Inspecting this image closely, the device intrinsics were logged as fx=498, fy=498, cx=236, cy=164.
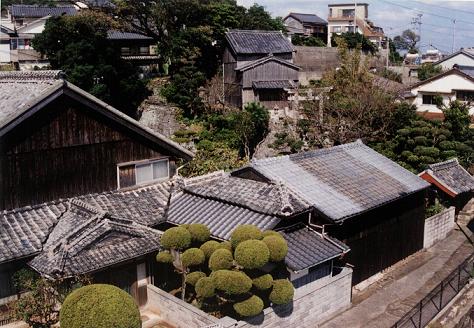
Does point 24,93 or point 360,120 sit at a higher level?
point 24,93

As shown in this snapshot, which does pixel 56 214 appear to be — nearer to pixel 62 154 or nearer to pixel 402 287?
pixel 62 154

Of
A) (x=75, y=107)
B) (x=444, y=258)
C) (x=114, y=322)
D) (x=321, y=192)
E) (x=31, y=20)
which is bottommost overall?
(x=444, y=258)

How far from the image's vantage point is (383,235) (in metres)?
21.0

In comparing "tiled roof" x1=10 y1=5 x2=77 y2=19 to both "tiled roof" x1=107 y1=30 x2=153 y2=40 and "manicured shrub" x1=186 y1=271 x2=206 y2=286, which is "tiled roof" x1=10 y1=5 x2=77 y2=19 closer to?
"tiled roof" x1=107 y1=30 x2=153 y2=40

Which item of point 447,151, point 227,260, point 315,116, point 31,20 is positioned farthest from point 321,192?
point 31,20

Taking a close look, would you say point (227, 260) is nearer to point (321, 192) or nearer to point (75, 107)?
point (321, 192)

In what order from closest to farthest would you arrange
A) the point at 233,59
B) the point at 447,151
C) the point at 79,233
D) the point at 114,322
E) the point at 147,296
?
the point at 114,322 < the point at 79,233 < the point at 147,296 < the point at 447,151 < the point at 233,59

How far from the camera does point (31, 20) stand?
229 feet

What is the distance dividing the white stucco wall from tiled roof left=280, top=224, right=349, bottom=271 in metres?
54.7

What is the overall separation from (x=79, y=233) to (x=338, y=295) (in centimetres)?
916

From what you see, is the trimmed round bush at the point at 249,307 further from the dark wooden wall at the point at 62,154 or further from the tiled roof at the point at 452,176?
the tiled roof at the point at 452,176

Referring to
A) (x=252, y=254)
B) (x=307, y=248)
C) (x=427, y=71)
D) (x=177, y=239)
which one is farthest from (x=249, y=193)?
(x=427, y=71)

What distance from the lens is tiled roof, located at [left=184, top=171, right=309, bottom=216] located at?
55.5 feet

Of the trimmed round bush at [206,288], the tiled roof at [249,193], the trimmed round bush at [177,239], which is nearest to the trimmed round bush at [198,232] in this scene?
the trimmed round bush at [177,239]
